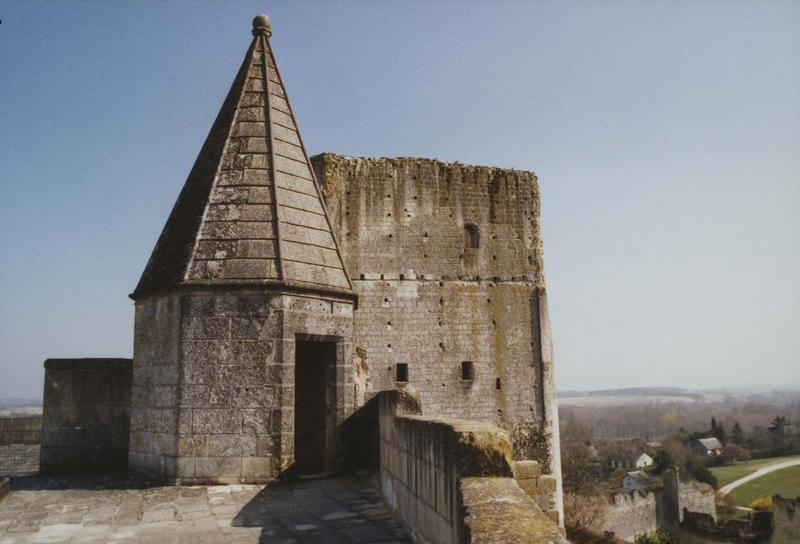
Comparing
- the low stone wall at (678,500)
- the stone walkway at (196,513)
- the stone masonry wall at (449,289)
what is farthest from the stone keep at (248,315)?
the low stone wall at (678,500)

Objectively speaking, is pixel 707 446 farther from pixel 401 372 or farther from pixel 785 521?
pixel 401 372

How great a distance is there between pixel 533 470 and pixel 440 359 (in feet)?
32.4

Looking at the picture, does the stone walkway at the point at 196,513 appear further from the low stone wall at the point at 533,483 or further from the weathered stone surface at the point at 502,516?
the weathered stone surface at the point at 502,516

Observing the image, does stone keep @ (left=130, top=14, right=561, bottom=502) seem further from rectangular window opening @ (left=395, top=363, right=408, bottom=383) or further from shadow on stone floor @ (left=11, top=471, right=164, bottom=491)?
rectangular window opening @ (left=395, top=363, right=408, bottom=383)

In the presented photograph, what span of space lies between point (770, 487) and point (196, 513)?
55670 mm

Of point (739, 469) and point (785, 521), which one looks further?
point (739, 469)

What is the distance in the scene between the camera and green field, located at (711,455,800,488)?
5667 cm

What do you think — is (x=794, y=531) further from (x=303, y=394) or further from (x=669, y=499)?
(x=303, y=394)

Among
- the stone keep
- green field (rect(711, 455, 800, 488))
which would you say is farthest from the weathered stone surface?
green field (rect(711, 455, 800, 488))

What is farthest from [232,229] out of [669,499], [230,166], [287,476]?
[669,499]

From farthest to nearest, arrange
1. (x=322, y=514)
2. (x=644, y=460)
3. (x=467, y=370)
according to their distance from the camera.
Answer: (x=644, y=460), (x=467, y=370), (x=322, y=514)

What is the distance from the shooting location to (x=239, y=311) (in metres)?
6.79

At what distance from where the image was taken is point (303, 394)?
29.2 feet

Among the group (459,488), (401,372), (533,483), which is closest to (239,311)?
(533,483)
